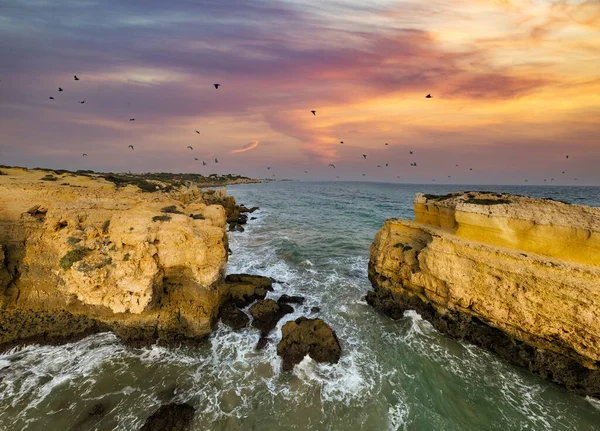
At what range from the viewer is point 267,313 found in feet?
53.5

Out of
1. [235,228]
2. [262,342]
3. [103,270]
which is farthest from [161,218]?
[235,228]

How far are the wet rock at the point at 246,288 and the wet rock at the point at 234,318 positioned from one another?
1.18m

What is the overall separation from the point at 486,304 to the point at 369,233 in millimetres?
25146

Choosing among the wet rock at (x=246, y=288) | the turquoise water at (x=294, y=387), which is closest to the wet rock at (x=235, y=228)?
Result: the wet rock at (x=246, y=288)

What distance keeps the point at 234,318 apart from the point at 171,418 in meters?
6.16

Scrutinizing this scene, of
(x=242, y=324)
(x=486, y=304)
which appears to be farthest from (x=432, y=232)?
(x=242, y=324)

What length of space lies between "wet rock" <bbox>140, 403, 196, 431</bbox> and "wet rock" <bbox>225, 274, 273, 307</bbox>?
7471 millimetres

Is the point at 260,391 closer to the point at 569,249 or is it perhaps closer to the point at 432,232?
the point at 432,232

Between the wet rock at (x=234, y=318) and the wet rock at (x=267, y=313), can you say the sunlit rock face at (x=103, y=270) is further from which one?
the wet rock at (x=267, y=313)

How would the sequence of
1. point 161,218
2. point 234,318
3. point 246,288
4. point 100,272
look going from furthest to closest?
point 246,288, point 234,318, point 161,218, point 100,272

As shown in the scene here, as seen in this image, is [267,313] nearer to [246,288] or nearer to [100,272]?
[246,288]

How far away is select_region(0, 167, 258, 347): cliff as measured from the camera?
13328 millimetres

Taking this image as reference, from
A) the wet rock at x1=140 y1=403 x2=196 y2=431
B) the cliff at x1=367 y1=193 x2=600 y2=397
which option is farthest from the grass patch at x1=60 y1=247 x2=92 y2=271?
the cliff at x1=367 y1=193 x2=600 y2=397

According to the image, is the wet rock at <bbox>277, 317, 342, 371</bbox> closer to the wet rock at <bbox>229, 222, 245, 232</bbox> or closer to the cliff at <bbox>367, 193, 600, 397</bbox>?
the cliff at <bbox>367, 193, 600, 397</bbox>
